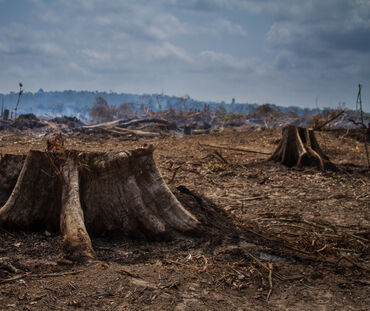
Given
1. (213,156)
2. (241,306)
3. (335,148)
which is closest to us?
(241,306)

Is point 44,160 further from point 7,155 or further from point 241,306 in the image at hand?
point 241,306

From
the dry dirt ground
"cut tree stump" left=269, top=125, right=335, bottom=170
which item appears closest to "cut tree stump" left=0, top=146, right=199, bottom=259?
the dry dirt ground

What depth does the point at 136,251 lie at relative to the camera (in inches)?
136

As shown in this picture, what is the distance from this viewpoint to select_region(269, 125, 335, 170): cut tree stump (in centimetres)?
887

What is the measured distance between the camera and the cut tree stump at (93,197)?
383 cm

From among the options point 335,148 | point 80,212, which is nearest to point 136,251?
point 80,212

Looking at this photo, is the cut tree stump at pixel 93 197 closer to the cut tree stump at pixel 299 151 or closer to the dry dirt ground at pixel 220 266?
the dry dirt ground at pixel 220 266

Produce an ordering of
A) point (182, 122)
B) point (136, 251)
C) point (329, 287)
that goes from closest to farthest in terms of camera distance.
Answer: point (329, 287) → point (136, 251) → point (182, 122)

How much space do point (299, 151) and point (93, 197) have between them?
672cm

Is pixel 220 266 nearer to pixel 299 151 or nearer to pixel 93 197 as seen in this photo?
pixel 93 197

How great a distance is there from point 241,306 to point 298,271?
94 centimetres

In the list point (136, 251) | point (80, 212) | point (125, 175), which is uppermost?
point (125, 175)

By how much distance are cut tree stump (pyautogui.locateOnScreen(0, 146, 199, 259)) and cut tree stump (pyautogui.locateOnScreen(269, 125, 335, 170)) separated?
5927 mm

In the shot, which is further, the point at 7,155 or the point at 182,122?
the point at 182,122
